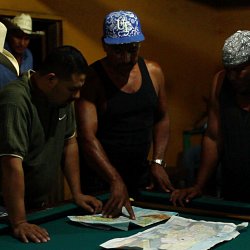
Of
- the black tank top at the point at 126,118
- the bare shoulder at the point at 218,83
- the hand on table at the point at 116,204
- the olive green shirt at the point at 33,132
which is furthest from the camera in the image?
the black tank top at the point at 126,118

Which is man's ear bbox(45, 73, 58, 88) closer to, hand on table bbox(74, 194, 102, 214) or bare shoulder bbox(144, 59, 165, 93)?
hand on table bbox(74, 194, 102, 214)

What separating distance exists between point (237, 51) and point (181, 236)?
1006mm

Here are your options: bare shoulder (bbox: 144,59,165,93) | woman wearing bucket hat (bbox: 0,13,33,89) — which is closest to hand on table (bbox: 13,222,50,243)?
bare shoulder (bbox: 144,59,165,93)

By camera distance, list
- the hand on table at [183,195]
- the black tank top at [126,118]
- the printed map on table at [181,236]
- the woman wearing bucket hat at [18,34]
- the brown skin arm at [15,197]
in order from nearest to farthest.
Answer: the printed map on table at [181,236] < the brown skin arm at [15,197] < the hand on table at [183,195] < the black tank top at [126,118] < the woman wearing bucket hat at [18,34]

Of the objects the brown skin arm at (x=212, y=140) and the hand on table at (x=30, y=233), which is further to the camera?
the brown skin arm at (x=212, y=140)

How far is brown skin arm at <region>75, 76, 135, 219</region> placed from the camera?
266 centimetres

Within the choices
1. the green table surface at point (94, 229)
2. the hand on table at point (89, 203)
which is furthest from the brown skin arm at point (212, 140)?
the hand on table at point (89, 203)

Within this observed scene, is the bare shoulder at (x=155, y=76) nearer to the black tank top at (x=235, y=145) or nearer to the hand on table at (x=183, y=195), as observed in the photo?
the black tank top at (x=235, y=145)

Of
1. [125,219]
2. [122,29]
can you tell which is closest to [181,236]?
[125,219]

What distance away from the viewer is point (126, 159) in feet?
10.2

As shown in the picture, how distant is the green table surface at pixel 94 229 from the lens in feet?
6.59

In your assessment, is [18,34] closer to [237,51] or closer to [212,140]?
[212,140]

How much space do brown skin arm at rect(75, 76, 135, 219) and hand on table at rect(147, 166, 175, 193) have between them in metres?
0.32

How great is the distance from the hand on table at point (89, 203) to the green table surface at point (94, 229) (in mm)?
36
